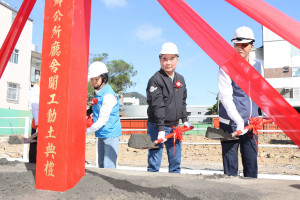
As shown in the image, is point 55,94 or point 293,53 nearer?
point 55,94

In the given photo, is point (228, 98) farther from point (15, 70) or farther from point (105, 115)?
point (15, 70)

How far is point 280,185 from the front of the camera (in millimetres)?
1901

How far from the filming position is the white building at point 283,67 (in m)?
24.2

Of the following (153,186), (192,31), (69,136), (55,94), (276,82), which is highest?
(276,82)

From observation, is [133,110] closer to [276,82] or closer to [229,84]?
[276,82]

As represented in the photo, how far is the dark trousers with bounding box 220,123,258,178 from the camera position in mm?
2383

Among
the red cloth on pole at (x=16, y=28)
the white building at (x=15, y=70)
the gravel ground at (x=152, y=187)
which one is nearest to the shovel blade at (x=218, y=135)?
the gravel ground at (x=152, y=187)

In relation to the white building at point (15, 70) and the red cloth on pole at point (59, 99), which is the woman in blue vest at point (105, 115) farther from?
the white building at point (15, 70)

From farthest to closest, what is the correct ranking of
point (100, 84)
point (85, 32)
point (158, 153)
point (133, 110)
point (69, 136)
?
1. point (133, 110)
2. point (100, 84)
3. point (158, 153)
4. point (85, 32)
5. point (69, 136)

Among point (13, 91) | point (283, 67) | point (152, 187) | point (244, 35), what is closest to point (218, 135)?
point (152, 187)

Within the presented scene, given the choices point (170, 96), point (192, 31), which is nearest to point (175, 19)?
point (192, 31)

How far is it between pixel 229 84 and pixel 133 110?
123 ft

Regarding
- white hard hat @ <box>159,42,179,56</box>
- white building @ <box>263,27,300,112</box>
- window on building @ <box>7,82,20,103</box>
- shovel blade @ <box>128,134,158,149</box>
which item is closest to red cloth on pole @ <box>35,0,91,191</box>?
shovel blade @ <box>128,134,158,149</box>

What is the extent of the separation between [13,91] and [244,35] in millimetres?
20071
